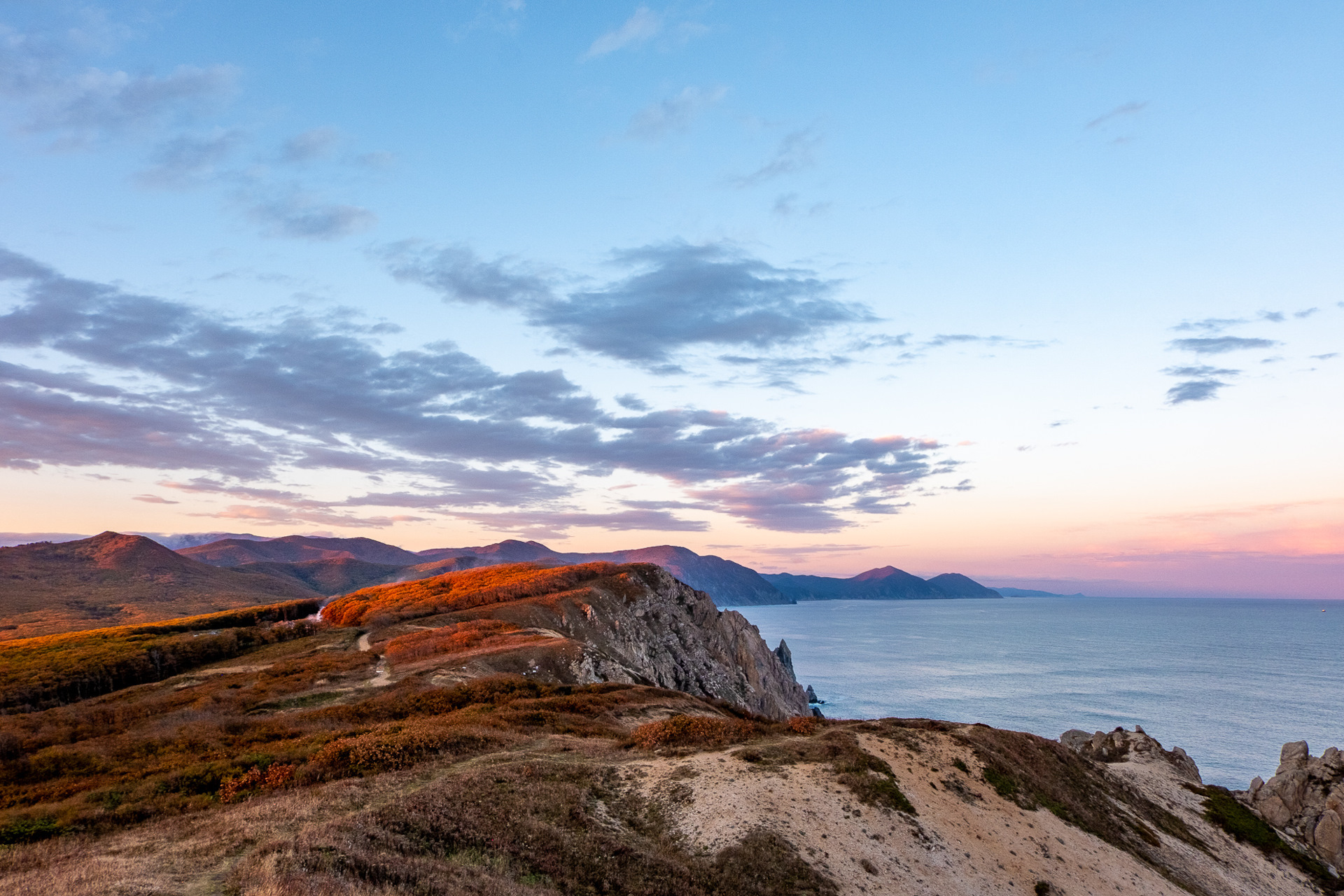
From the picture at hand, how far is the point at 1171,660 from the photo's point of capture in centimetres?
17575

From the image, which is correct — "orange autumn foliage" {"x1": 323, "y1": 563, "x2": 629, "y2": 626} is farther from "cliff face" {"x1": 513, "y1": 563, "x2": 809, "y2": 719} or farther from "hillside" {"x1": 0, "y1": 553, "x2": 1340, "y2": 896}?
"hillside" {"x1": 0, "y1": 553, "x2": 1340, "y2": 896}

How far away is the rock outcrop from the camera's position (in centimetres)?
3953

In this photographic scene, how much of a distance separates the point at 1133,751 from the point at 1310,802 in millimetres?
9513

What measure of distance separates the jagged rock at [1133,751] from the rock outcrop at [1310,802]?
3685mm

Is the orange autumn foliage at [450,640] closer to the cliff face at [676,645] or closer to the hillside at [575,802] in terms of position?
the cliff face at [676,645]

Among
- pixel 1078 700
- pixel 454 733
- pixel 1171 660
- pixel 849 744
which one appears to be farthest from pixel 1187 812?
pixel 1171 660

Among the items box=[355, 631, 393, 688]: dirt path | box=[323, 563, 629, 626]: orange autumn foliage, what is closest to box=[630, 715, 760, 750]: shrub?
box=[355, 631, 393, 688]: dirt path

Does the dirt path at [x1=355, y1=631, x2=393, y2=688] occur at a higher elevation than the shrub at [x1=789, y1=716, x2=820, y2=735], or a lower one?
lower

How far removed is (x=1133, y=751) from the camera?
4919cm

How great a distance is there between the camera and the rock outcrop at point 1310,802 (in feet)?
130

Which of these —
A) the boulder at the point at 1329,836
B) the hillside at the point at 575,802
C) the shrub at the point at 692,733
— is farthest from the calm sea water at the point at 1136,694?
the shrub at the point at 692,733

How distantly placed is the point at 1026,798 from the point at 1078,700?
120 metres

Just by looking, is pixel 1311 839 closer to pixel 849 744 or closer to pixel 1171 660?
pixel 849 744

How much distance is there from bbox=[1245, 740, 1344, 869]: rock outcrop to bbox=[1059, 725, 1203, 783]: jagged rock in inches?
145
